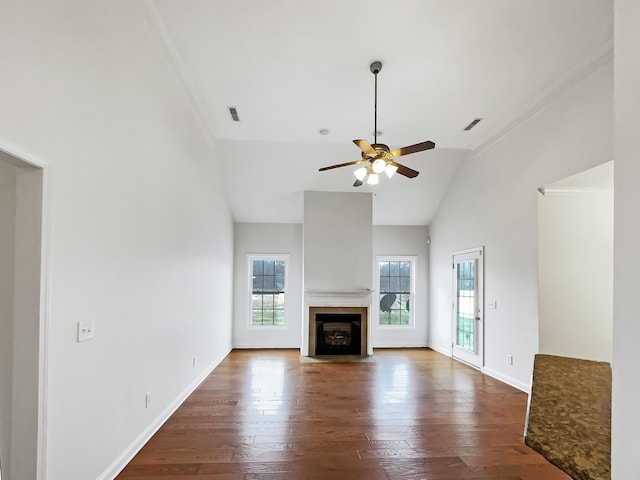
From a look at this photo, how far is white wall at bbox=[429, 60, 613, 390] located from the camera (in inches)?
153

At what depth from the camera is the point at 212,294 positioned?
5.80m

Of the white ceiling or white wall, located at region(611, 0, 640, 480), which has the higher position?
the white ceiling

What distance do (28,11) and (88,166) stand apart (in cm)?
82

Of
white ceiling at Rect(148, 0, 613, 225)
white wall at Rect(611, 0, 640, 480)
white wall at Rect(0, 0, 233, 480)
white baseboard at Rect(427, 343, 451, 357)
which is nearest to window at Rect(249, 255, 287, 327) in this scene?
white ceiling at Rect(148, 0, 613, 225)

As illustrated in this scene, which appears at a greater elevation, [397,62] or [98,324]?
[397,62]

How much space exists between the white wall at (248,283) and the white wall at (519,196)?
125 inches

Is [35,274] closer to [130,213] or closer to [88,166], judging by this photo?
[88,166]

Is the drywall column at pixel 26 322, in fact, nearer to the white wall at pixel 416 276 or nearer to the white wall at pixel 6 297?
the white wall at pixel 6 297

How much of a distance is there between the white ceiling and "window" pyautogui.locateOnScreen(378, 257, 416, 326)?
8.87ft

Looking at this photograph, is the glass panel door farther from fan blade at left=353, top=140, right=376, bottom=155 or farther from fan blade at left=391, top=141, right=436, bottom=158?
fan blade at left=353, top=140, right=376, bottom=155

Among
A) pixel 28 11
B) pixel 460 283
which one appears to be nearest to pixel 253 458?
pixel 28 11

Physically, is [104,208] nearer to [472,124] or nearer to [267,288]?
[472,124]

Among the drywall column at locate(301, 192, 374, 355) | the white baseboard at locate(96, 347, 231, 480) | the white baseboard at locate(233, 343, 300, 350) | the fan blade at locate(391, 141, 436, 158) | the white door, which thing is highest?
the fan blade at locate(391, 141, 436, 158)

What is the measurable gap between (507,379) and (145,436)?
4382mm
